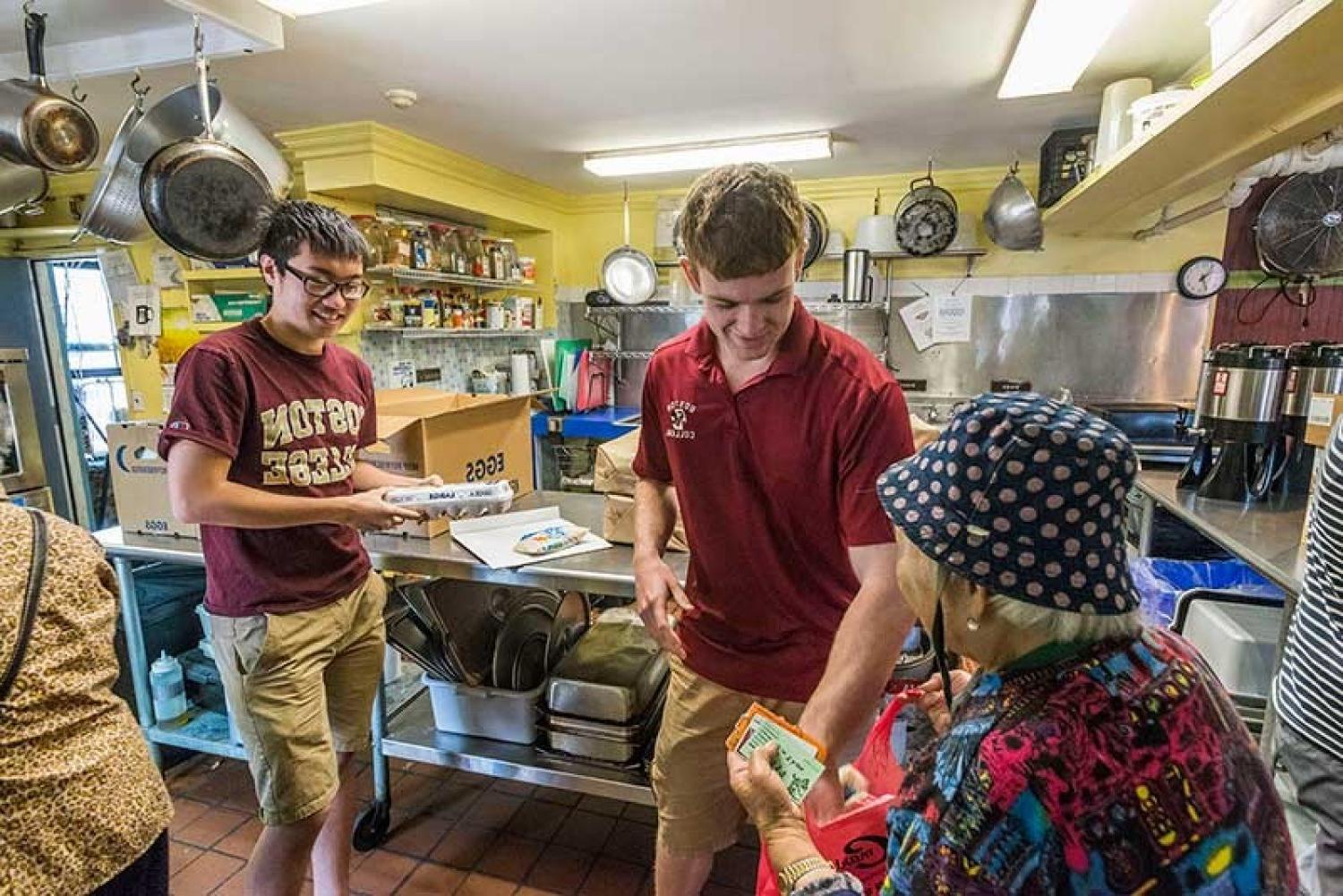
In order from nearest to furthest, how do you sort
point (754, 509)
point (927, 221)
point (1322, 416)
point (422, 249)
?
point (754, 509) < point (1322, 416) < point (422, 249) < point (927, 221)

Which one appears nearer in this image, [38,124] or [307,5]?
[307,5]

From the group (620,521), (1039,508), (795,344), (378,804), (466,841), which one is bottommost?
(466,841)

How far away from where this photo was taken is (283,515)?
4.64ft

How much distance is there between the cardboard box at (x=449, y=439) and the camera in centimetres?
199

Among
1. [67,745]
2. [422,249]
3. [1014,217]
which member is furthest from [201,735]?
[1014,217]

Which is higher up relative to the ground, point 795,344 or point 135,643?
point 795,344

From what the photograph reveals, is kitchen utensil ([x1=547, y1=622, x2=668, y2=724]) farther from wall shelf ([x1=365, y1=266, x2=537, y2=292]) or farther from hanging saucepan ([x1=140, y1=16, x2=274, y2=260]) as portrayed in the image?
wall shelf ([x1=365, y1=266, x2=537, y2=292])

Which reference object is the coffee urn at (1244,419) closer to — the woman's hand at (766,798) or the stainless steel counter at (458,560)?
the stainless steel counter at (458,560)

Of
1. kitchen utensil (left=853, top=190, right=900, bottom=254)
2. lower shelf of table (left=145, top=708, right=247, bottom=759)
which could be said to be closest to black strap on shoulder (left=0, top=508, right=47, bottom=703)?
lower shelf of table (left=145, top=708, right=247, bottom=759)

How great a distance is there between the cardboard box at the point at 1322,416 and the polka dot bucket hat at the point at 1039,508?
2.05m

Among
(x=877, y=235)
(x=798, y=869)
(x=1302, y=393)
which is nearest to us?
(x=798, y=869)

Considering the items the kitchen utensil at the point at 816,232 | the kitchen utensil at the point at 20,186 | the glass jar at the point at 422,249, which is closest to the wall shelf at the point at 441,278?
the glass jar at the point at 422,249

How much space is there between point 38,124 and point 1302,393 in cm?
428

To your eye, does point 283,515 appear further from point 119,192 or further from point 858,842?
point 119,192
